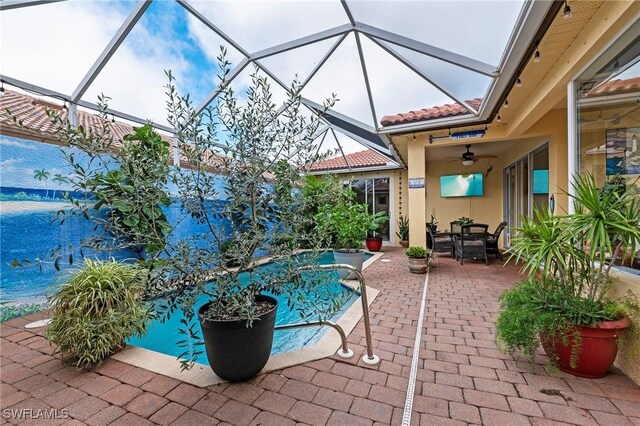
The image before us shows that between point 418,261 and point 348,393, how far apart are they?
13.8 ft

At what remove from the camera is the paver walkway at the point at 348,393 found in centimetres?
186

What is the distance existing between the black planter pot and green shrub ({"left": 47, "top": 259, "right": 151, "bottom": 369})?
0.84 meters

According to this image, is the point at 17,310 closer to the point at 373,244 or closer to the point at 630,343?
the point at 630,343

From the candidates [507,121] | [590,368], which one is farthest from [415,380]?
[507,121]

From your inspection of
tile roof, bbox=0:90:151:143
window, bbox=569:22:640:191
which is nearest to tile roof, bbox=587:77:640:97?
window, bbox=569:22:640:191

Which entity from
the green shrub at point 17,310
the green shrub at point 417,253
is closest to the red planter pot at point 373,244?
the green shrub at point 417,253

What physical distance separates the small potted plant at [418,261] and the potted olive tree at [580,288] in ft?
10.7

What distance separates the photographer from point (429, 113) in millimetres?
6012

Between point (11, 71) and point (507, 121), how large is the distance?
27.8 feet

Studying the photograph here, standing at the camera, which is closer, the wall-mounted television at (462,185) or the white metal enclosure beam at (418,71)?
the white metal enclosure beam at (418,71)

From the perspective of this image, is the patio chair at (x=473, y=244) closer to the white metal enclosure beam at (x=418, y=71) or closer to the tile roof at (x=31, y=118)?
the white metal enclosure beam at (x=418, y=71)

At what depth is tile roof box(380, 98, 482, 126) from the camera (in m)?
5.69

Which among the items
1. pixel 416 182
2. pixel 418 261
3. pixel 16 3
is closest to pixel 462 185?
pixel 416 182

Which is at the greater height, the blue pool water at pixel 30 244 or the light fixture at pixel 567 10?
the light fixture at pixel 567 10
